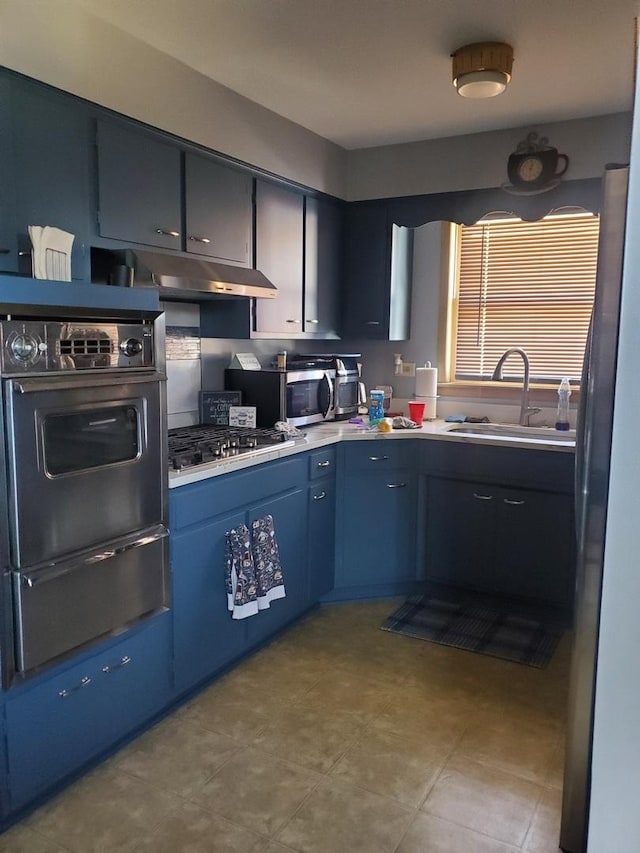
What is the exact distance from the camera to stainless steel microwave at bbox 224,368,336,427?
3.29m

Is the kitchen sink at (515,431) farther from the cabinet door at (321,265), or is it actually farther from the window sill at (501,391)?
the cabinet door at (321,265)

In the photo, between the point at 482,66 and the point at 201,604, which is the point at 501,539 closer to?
the point at 201,604

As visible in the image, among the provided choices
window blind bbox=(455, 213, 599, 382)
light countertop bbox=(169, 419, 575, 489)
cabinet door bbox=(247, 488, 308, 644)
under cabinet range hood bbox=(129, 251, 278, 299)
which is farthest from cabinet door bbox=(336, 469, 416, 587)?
under cabinet range hood bbox=(129, 251, 278, 299)

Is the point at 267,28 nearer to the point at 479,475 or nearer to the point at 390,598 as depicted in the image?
the point at 479,475

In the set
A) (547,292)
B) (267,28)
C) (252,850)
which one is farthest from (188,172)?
(252,850)

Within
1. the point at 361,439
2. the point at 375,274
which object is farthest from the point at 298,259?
the point at 361,439

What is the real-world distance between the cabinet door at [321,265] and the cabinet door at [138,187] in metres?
1.05

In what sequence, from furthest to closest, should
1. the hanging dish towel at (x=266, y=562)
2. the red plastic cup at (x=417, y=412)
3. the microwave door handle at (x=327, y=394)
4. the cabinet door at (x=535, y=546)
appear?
1. the red plastic cup at (x=417, y=412)
2. the microwave door handle at (x=327, y=394)
3. the cabinet door at (x=535, y=546)
4. the hanging dish towel at (x=266, y=562)

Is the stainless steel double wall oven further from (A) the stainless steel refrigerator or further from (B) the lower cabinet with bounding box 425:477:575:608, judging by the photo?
(B) the lower cabinet with bounding box 425:477:575:608

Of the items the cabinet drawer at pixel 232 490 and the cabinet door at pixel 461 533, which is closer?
the cabinet drawer at pixel 232 490

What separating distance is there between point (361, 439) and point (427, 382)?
75 centimetres

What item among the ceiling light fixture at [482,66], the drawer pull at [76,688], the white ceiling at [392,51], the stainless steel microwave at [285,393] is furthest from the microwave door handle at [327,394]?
the drawer pull at [76,688]

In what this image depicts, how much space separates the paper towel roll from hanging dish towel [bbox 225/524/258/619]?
5.43 ft

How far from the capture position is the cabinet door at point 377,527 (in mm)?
3455
